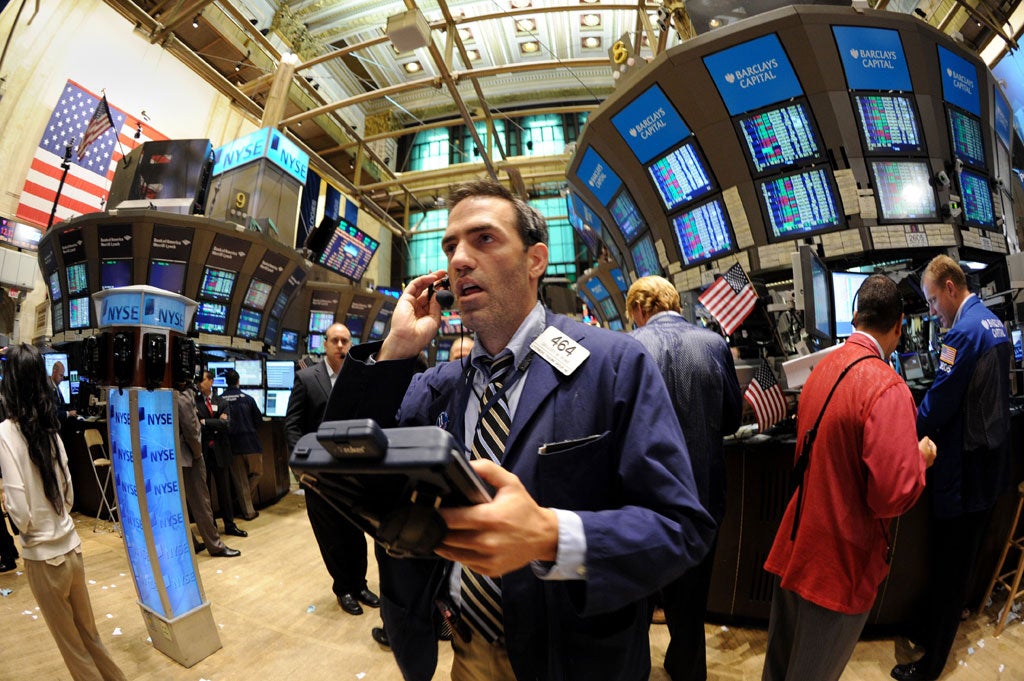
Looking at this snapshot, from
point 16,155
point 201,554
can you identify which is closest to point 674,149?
point 201,554

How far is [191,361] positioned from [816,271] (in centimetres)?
429

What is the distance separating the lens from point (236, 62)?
35.7 feet

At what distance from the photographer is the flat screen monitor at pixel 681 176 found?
457 centimetres

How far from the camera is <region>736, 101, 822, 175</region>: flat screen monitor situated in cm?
406

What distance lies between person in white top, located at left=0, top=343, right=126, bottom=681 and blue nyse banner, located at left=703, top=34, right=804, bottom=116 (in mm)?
5200

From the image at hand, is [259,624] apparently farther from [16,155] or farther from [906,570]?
[16,155]

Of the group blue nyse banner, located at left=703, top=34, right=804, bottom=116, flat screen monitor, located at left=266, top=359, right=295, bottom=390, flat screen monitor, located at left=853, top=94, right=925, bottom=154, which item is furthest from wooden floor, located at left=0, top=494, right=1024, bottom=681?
flat screen monitor, located at left=266, top=359, right=295, bottom=390

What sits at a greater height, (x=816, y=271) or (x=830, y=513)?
(x=816, y=271)

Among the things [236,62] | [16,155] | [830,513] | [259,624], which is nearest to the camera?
[830,513]

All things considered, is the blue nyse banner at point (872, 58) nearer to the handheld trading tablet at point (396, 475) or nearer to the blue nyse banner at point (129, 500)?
the handheld trading tablet at point (396, 475)

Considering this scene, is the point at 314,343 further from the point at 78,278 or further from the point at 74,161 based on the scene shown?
the point at 74,161

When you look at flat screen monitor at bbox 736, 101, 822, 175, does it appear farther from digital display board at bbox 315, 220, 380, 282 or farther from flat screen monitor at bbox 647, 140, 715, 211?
digital display board at bbox 315, 220, 380, 282

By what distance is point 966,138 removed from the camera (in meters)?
4.10

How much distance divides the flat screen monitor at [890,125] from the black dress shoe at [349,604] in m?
5.34
